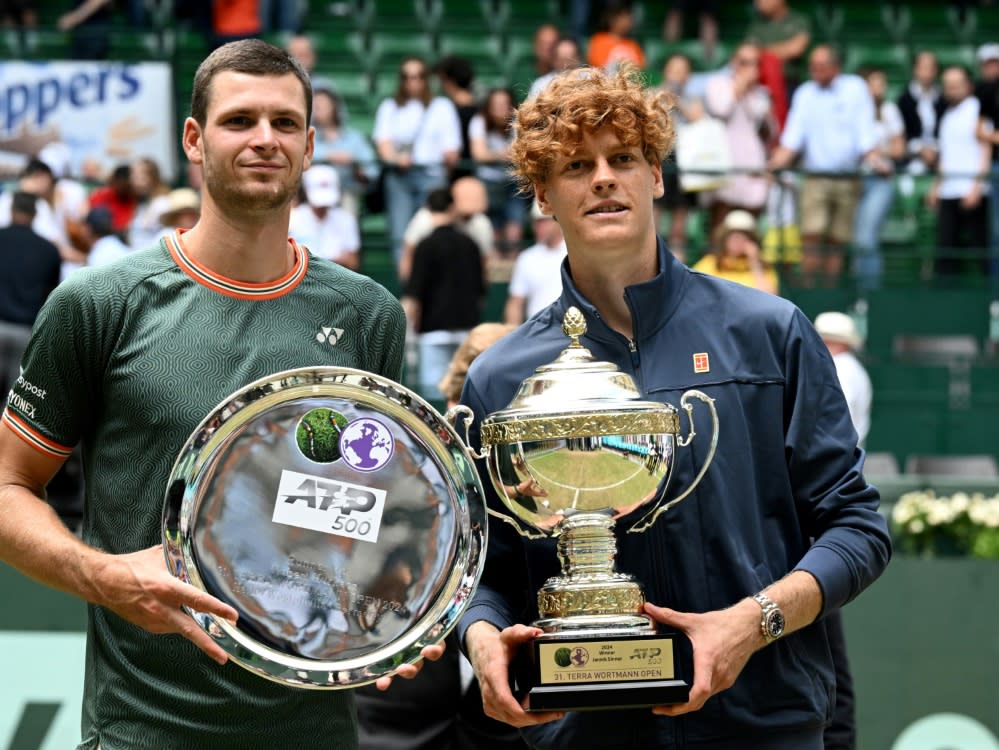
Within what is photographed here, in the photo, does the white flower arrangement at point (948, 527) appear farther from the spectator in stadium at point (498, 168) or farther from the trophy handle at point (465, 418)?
the trophy handle at point (465, 418)

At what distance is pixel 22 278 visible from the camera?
834 cm

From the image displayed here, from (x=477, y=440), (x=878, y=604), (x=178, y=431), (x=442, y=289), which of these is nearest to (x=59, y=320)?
(x=178, y=431)

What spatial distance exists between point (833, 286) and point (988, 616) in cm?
376

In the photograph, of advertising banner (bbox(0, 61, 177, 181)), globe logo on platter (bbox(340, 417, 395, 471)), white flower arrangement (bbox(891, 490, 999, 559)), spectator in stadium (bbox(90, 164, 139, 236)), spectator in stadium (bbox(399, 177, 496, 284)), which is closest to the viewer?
globe logo on platter (bbox(340, 417, 395, 471))

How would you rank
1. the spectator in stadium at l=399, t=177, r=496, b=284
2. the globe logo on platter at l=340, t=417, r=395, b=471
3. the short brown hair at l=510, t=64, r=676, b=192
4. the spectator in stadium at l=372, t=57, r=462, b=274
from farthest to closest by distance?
the spectator in stadium at l=372, t=57, r=462, b=274 < the spectator in stadium at l=399, t=177, r=496, b=284 < the short brown hair at l=510, t=64, r=676, b=192 < the globe logo on platter at l=340, t=417, r=395, b=471

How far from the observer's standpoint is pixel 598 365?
272cm

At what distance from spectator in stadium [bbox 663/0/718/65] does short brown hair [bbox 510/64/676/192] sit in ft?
34.7

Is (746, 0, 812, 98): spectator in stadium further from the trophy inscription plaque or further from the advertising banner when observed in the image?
the trophy inscription plaque

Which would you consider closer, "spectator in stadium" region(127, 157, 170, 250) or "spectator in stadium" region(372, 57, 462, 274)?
"spectator in stadium" region(127, 157, 170, 250)

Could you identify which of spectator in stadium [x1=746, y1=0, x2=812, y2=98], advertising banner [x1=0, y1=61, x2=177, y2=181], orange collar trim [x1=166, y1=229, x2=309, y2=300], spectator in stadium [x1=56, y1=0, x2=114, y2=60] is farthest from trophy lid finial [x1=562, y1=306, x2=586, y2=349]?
spectator in stadium [x1=56, y1=0, x2=114, y2=60]

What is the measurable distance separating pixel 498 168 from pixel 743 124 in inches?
70.9

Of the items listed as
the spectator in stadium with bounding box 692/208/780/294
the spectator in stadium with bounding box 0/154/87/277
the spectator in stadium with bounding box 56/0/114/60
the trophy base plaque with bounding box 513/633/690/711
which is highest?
the spectator in stadium with bounding box 56/0/114/60

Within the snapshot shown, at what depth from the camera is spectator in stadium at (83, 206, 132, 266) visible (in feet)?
30.0

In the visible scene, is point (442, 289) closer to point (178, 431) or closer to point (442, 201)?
point (442, 201)
